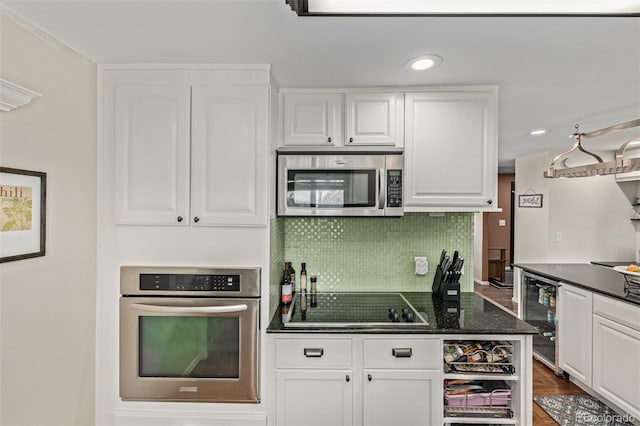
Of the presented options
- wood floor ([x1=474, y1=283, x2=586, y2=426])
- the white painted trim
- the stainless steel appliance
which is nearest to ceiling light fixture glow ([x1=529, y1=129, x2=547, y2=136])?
wood floor ([x1=474, y1=283, x2=586, y2=426])

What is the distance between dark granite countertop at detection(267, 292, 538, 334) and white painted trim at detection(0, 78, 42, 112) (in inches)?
55.6

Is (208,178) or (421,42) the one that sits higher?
(421,42)

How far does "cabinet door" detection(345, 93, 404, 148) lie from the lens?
2.06 meters

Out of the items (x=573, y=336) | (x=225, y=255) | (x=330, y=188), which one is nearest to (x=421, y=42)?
(x=330, y=188)

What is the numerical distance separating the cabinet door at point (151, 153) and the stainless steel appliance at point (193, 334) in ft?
1.05

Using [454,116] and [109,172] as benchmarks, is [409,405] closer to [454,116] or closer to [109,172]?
[454,116]

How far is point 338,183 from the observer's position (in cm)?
202

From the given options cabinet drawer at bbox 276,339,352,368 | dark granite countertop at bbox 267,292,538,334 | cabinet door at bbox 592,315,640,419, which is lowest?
cabinet door at bbox 592,315,640,419

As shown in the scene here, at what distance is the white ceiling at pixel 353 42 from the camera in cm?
132

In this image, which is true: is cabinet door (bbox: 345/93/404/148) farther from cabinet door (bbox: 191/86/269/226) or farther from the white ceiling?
cabinet door (bbox: 191/86/269/226)

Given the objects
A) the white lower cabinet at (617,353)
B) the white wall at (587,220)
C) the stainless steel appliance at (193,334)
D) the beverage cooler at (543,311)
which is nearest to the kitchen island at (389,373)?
the stainless steel appliance at (193,334)

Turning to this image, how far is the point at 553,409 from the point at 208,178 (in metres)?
3.04

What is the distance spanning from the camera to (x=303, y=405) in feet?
5.76

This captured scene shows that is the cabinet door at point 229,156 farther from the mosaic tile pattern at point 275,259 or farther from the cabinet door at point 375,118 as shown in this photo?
the cabinet door at point 375,118
